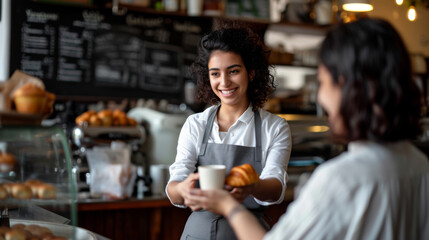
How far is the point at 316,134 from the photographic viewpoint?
4660 mm

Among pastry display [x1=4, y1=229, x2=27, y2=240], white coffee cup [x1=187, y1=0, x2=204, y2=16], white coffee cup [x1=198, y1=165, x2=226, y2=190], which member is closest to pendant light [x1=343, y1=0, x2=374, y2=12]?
white coffee cup [x1=187, y1=0, x2=204, y2=16]

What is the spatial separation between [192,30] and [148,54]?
53 cm

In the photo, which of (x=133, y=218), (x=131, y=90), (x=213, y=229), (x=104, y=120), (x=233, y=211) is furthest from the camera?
(x=131, y=90)

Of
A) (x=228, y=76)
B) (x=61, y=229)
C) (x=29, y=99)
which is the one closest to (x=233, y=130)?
(x=228, y=76)

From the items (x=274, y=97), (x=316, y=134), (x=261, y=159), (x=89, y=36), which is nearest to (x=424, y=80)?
(x=274, y=97)

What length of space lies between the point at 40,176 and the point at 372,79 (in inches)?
40.7

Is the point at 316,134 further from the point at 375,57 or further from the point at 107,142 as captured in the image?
the point at 375,57

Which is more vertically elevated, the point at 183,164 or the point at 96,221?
the point at 183,164

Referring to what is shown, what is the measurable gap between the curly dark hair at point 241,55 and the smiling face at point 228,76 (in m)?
0.04

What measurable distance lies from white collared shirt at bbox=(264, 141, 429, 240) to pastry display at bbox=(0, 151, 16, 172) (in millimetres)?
844

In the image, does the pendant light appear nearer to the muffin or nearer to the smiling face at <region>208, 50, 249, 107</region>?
the smiling face at <region>208, 50, 249, 107</region>

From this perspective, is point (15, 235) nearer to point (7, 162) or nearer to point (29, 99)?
point (7, 162)

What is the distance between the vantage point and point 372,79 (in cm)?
109

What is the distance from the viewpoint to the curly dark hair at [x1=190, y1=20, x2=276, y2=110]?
6.72 ft
